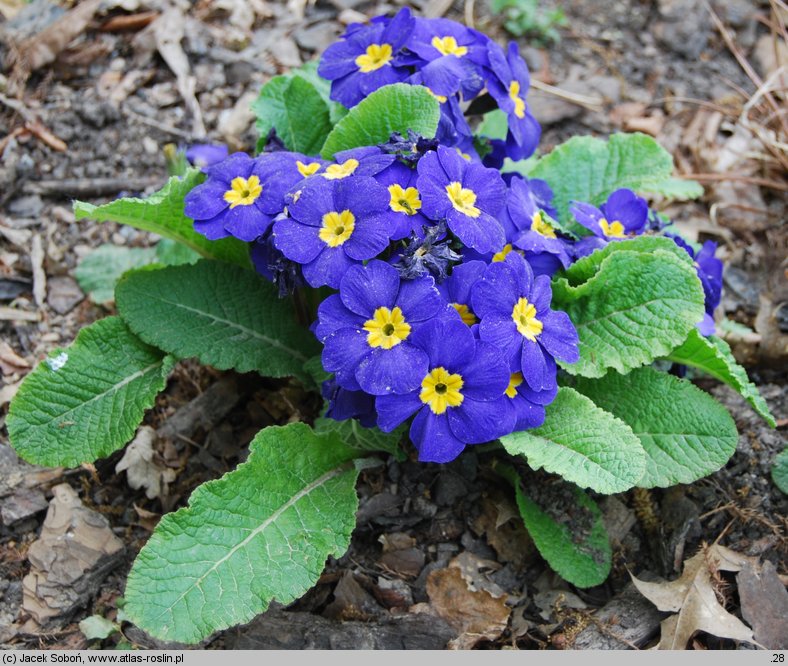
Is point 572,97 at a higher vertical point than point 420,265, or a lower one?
lower

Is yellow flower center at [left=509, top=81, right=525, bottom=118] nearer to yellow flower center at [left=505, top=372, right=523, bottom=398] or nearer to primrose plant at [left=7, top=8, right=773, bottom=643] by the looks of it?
primrose plant at [left=7, top=8, right=773, bottom=643]

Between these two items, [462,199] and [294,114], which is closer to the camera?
[462,199]

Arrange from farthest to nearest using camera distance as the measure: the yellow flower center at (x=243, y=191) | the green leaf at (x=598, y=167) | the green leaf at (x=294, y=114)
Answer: the green leaf at (x=598, y=167) → the green leaf at (x=294, y=114) → the yellow flower center at (x=243, y=191)

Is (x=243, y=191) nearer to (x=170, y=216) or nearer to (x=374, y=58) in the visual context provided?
(x=170, y=216)

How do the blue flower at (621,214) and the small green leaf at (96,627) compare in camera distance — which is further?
the blue flower at (621,214)

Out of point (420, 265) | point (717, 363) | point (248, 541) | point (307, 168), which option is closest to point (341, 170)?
point (307, 168)

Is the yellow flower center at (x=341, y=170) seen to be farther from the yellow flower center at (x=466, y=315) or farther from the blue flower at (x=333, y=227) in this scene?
the yellow flower center at (x=466, y=315)

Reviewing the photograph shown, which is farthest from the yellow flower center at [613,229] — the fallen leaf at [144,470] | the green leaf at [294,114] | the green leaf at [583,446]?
the fallen leaf at [144,470]

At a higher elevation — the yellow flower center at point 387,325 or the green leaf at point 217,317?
the yellow flower center at point 387,325
